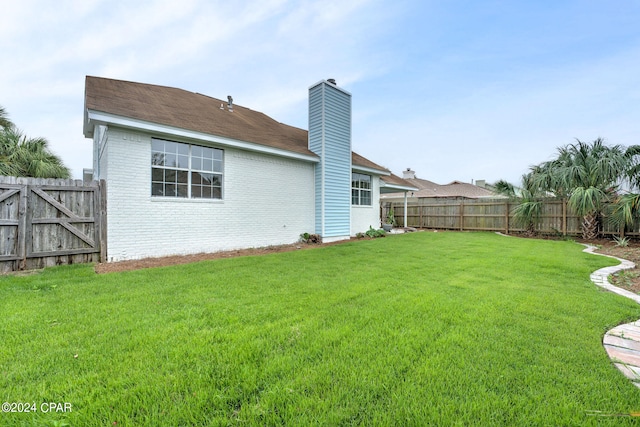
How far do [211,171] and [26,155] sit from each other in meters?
8.91

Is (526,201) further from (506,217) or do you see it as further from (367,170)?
(367,170)

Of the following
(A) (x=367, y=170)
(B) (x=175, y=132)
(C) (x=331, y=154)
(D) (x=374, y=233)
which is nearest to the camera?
(B) (x=175, y=132)

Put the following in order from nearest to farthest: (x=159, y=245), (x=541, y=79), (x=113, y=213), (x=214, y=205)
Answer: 1. (x=113, y=213)
2. (x=159, y=245)
3. (x=214, y=205)
4. (x=541, y=79)

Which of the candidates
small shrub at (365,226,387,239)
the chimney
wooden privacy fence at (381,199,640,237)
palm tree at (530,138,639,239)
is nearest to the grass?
small shrub at (365,226,387,239)

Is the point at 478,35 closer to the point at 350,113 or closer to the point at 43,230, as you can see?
the point at 350,113

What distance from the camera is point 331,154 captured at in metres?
10.7

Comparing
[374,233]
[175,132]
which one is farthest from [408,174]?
[175,132]

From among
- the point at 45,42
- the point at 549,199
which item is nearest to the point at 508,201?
the point at 549,199

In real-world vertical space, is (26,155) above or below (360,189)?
above

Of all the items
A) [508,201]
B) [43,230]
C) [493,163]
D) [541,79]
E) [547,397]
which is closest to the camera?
[547,397]

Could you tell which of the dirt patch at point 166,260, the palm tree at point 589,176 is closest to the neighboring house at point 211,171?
the dirt patch at point 166,260

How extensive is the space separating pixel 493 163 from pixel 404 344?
81.5ft

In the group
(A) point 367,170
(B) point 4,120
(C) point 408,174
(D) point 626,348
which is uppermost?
(C) point 408,174

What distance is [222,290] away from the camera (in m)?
4.13
